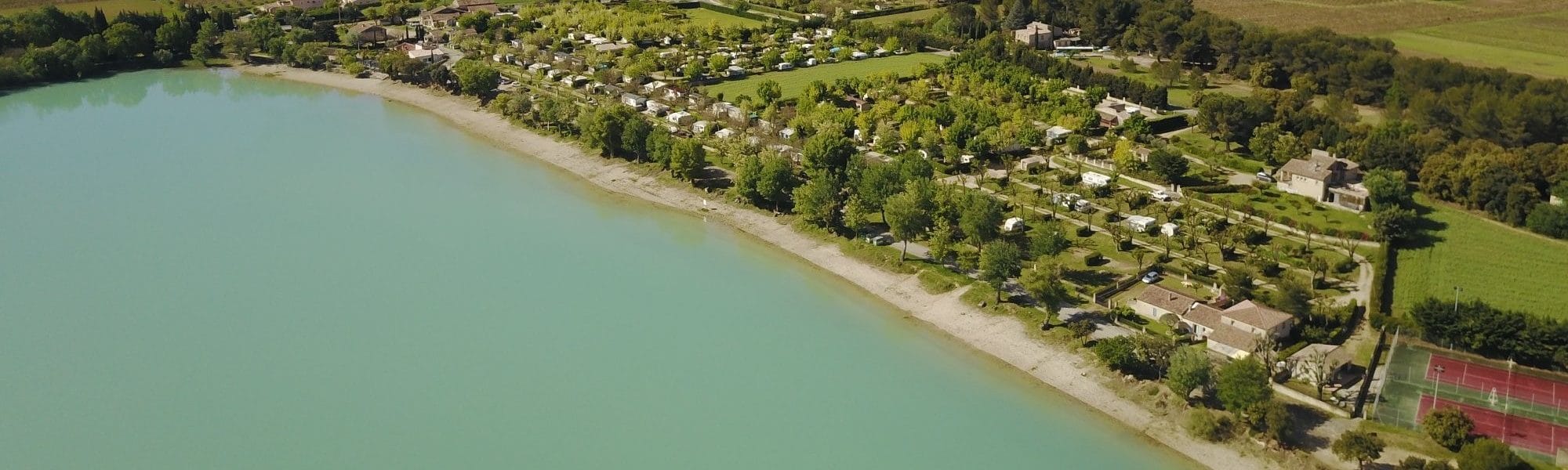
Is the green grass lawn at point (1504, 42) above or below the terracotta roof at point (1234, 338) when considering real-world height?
above

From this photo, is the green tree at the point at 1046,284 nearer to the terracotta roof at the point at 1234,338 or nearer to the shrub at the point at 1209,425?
the terracotta roof at the point at 1234,338

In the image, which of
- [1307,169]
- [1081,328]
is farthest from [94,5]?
[1307,169]

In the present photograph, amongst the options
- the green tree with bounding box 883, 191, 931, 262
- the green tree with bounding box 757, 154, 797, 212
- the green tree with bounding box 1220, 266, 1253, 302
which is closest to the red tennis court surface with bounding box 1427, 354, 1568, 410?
the green tree with bounding box 1220, 266, 1253, 302

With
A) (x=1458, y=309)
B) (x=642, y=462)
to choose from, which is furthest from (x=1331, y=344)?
(x=642, y=462)

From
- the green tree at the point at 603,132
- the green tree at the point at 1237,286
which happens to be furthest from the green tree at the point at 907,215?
the green tree at the point at 603,132

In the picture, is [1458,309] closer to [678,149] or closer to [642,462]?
[642,462]

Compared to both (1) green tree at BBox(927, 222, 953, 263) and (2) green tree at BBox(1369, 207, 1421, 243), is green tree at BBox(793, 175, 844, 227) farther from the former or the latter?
(2) green tree at BBox(1369, 207, 1421, 243)
